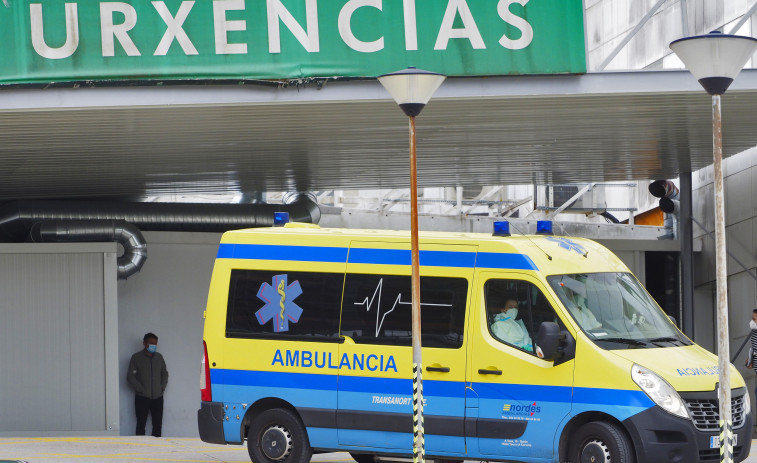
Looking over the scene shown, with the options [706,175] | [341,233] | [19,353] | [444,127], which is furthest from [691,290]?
[19,353]

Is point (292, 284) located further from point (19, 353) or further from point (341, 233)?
point (19, 353)

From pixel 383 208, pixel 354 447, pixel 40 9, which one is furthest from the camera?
pixel 383 208

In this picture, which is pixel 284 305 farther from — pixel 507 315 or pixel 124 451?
pixel 124 451

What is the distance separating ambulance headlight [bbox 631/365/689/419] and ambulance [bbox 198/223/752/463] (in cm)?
1

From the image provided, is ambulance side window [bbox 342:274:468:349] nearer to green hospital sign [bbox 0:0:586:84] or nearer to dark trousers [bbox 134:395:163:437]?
A: green hospital sign [bbox 0:0:586:84]

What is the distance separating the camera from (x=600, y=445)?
37.0 ft

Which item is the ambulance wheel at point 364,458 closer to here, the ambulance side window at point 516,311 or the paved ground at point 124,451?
the paved ground at point 124,451

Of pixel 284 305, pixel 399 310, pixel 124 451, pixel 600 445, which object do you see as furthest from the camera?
pixel 124 451

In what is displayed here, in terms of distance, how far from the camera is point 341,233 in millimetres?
12906

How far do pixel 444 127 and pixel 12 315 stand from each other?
794cm

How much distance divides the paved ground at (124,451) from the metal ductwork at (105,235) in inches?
135

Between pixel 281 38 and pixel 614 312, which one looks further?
pixel 281 38

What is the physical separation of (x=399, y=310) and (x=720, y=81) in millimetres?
4141

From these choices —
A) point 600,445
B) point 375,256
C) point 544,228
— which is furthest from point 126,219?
point 600,445
